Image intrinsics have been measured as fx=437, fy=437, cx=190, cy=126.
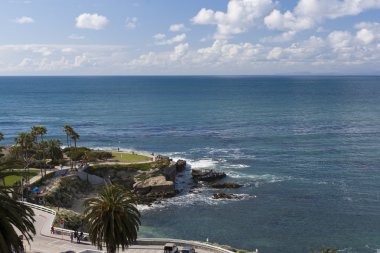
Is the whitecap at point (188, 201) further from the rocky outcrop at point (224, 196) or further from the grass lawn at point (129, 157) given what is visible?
the grass lawn at point (129, 157)

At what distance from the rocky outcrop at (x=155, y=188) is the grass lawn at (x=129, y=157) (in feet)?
40.6

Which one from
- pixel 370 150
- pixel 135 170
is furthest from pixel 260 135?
pixel 135 170

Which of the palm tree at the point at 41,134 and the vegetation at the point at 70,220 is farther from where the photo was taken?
the palm tree at the point at 41,134

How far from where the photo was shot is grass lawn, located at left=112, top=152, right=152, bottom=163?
3890 inches

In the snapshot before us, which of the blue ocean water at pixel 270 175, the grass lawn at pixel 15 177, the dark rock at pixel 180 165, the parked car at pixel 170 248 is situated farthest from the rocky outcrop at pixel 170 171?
the parked car at pixel 170 248

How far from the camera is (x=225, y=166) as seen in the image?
103875 mm

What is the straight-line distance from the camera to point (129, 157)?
4011 inches

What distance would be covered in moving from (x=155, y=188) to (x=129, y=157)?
18773mm

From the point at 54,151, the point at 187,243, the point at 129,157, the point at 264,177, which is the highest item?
the point at 54,151

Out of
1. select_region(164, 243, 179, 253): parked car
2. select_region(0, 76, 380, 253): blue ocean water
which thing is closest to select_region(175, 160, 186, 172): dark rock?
select_region(0, 76, 380, 253): blue ocean water

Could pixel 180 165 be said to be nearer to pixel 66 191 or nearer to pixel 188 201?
pixel 188 201

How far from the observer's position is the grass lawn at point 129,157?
324 feet

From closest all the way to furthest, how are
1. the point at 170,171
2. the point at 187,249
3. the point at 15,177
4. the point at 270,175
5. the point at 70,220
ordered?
the point at 187,249, the point at 70,220, the point at 15,177, the point at 170,171, the point at 270,175

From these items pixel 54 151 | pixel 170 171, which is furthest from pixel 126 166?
pixel 54 151
